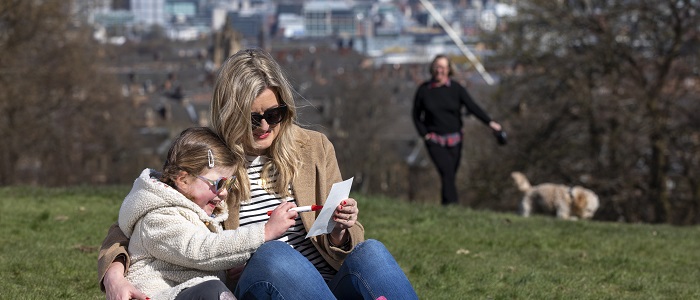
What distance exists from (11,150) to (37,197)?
30.3 meters

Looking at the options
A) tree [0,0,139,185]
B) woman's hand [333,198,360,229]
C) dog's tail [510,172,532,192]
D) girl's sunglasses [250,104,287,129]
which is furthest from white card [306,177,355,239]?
tree [0,0,139,185]

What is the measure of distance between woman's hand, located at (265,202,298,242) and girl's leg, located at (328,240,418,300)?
0.36 m

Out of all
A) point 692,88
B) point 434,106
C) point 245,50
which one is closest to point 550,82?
point 692,88

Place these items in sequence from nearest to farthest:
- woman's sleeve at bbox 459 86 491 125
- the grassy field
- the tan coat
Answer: the tan coat, the grassy field, woman's sleeve at bbox 459 86 491 125

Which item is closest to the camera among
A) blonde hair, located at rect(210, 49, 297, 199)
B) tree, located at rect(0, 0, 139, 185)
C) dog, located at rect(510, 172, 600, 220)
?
blonde hair, located at rect(210, 49, 297, 199)

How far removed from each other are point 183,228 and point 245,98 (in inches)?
25.5

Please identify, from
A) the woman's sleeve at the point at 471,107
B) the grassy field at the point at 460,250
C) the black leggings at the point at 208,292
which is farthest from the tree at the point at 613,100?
the black leggings at the point at 208,292

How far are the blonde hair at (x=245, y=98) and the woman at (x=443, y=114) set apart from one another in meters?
7.28

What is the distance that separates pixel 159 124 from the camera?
10950 cm

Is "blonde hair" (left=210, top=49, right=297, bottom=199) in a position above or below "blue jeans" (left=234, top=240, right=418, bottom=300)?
above

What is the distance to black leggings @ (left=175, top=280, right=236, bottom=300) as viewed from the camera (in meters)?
4.40

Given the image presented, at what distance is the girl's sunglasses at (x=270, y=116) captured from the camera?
16.2ft

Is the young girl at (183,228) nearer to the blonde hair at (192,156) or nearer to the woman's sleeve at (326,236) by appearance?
the blonde hair at (192,156)

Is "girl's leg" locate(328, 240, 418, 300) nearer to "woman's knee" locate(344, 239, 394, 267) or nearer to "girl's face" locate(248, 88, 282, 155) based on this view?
"woman's knee" locate(344, 239, 394, 267)
